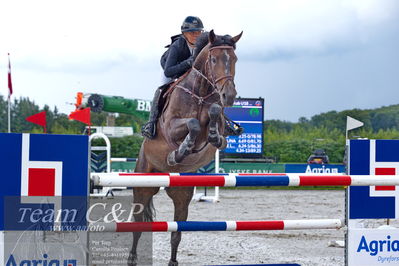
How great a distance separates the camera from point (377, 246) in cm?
355

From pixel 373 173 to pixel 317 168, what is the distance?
1245 cm

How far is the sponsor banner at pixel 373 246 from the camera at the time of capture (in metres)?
3.52

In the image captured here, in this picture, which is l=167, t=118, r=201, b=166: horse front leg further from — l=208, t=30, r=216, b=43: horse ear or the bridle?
l=208, t=30, r=216, b=43: horse ear

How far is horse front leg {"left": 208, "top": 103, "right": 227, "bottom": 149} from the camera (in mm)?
5164

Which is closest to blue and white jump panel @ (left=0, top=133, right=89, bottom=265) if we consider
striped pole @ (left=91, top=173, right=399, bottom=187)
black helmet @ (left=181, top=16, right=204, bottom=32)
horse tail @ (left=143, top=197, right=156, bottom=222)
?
striped pole @ (left=91, top=173, right=399, bottom=187)

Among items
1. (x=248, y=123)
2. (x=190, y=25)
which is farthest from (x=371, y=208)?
(x=248, y=123)

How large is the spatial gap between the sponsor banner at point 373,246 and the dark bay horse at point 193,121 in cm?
177

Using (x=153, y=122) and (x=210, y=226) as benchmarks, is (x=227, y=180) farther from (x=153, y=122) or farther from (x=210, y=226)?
(x=153, y=122)

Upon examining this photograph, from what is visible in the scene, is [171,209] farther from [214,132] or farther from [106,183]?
[106,183]

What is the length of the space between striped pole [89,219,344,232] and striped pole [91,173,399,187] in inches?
10.0

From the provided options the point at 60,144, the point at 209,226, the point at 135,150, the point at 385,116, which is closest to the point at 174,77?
the point at 209,226

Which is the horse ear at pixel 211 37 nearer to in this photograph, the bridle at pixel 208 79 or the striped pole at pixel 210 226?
the bridle at pixel 208 79

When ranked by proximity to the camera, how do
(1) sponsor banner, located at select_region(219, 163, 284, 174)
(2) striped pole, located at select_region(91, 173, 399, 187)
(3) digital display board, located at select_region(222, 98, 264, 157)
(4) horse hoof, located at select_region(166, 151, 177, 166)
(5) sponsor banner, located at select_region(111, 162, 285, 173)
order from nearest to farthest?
(2) striped pole, located at select_region(91, 173, 399, 187), (4) horse hoof, located at select_region(166, 151, 177, 166), (3) digital display board, located at select_region(222, 98, 264, 157), (5) sponsor banner, located at select_region(111, 162, 285, 173), (1) sponsor banner, located at select_region(219, 163, 284, 174)

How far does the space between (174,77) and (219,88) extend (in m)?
0.82
